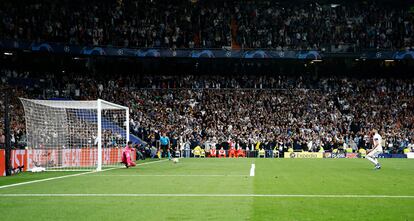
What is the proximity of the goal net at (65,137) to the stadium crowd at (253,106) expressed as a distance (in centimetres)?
1313

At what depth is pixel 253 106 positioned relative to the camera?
170ft

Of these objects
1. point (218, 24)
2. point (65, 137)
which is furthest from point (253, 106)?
point (65, 137)

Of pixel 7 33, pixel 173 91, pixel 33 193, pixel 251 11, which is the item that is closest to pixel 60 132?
pixel 33 193

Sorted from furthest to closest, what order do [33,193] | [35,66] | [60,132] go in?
[35,66], [60,132], [33,193]

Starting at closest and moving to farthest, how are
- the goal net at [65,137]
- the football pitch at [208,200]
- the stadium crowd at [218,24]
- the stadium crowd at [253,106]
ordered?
the football pitch at [208,200], the goal net at [65,137], the stadium crowd at [253,106], the stadium crowd at [218,24]

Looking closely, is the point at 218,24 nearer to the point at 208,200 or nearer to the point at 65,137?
the point at 65,137

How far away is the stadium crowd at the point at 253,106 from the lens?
47.2m

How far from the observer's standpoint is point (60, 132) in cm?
2831

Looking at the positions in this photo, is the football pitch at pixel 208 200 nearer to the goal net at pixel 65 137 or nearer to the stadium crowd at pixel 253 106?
the goal net at pixel 65 137

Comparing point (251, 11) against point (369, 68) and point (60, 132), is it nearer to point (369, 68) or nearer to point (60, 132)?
point (369, 68)

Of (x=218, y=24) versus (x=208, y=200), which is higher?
(x=218, y=24)

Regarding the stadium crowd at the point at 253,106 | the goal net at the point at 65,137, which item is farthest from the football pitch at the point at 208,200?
the stadium crowd at the point at 253,106

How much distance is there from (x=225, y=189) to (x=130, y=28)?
4105cm

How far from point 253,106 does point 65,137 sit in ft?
84.0
